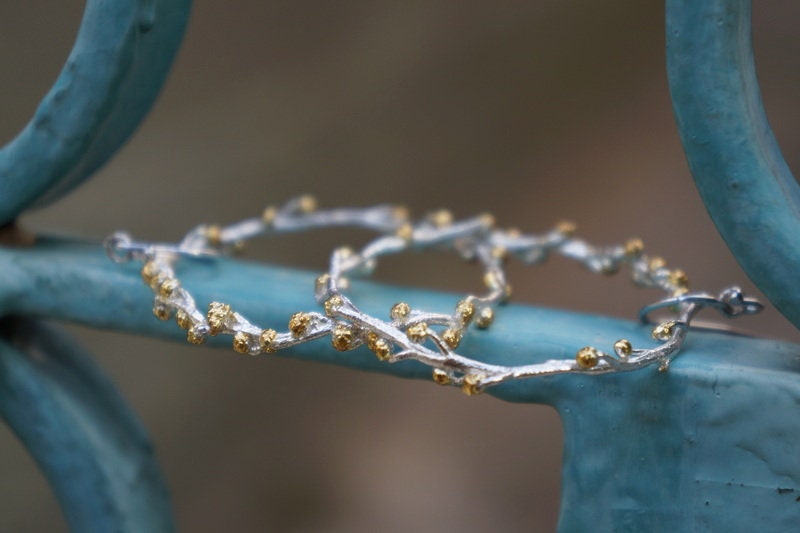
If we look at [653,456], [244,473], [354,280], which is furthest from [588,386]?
[244,473]

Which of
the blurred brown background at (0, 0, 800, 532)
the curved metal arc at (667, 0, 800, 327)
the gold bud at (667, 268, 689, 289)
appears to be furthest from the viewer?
the blurred brown background at (0, 0, 800, 532)

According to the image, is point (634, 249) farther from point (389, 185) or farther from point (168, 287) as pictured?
point (389, 185)

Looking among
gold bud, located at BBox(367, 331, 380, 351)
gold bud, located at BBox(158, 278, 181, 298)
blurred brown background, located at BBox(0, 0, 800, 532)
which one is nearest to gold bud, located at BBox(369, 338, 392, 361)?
gold bud, located at BBox(367, 331, 380, 351)

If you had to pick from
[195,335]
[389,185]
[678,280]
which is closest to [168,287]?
[195,335]

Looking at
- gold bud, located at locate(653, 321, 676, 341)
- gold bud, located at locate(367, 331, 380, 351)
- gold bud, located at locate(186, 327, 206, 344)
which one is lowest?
gold bud, located at locate(653, 321, 676, 341)

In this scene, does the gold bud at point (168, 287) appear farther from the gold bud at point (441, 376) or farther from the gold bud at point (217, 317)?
the gold bud at point (441, 376)

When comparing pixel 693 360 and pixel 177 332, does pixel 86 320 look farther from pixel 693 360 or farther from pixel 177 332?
pixel 693 360

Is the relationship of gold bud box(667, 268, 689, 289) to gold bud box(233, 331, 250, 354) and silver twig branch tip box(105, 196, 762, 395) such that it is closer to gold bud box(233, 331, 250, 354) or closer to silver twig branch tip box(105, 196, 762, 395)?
silver twig branch tip box(105, 196, 762, 395)
